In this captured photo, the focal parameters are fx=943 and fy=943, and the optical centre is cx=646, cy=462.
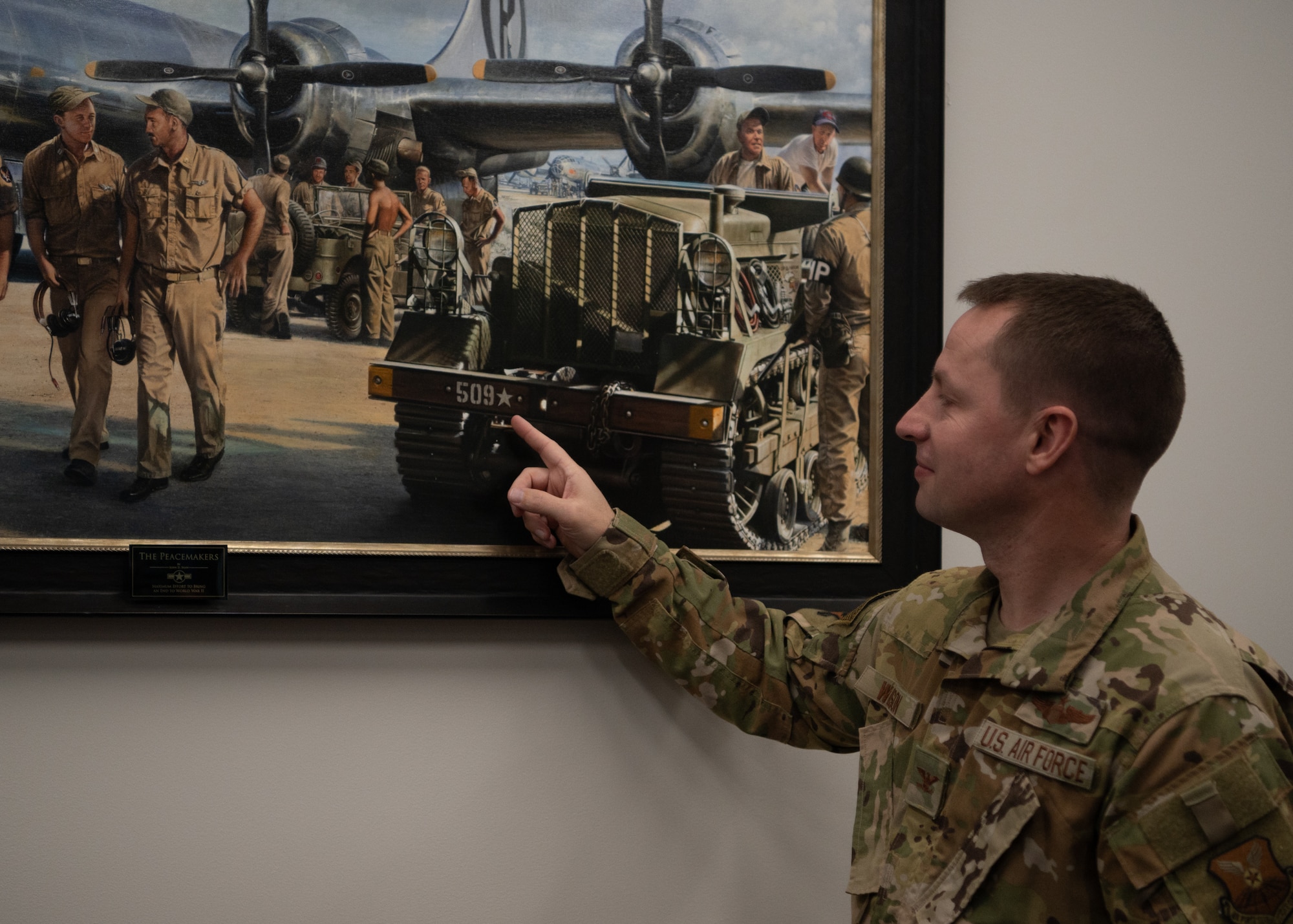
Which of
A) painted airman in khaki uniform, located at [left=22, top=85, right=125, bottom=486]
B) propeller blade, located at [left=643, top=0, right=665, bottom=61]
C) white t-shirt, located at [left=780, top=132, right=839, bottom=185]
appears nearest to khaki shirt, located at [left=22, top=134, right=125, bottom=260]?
painted airman in khaki uniform, located at [left=22, top=85, right=125, bottom=486]

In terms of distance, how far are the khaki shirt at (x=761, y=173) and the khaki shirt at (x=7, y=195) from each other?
89 centimetres

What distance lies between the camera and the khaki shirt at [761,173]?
1.35 m

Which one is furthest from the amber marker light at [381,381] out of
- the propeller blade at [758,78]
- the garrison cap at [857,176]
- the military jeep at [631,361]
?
the garrison cap at [857,176]

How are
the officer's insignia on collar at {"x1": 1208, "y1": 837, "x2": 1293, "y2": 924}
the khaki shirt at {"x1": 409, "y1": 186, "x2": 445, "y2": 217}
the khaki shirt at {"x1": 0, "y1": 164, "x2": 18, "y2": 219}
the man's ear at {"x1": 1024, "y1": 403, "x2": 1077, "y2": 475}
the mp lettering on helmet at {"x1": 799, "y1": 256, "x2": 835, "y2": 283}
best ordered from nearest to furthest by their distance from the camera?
the officer's insignia on collar at {"x1": 1208, "y1": 837, "x2": 1293, "y2": 924} → the man's ear at {"x1": 1024, "y1": 403, "x2": 1077, "y2": 475} → the khaki shirt at {"x1": 0, "y1": 164, "x2": 18, "y2": 219} → the khaki shirt at {"x1": 409, "y1": 186, "x2": 445, "y2": 217} → the mp lettering on helmet at {"x1": 799, "y1": 256, "x2": 835, "y2": 283}

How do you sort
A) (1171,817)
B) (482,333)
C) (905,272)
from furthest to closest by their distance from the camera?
(905,272)
(482,333)
(1171,817)

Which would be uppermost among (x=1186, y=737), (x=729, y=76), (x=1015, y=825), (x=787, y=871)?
(x=729, y=76)

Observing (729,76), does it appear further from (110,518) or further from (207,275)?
(110,518)

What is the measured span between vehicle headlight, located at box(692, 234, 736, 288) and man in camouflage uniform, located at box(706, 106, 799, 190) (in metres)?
0.09

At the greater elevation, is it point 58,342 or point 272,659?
point 58,342

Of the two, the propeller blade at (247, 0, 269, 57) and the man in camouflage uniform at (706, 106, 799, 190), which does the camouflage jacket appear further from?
the propeller blade at (247, 0, 269, 57)

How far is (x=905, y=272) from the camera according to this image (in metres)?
1.41

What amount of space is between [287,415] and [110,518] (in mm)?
251

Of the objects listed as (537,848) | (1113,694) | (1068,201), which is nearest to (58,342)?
(537,848)

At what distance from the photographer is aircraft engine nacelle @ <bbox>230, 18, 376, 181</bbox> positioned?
4.04ft
